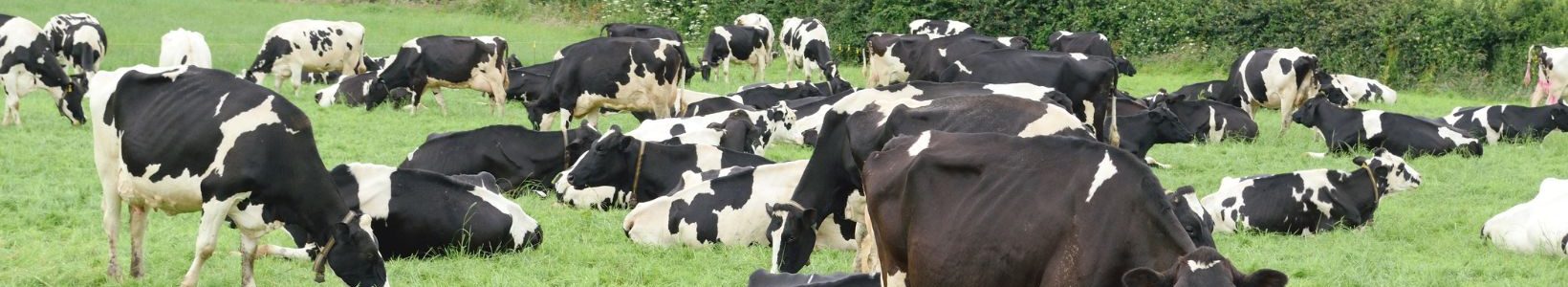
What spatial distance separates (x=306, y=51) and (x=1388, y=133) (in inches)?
630

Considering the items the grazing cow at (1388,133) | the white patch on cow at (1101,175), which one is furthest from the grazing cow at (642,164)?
the grazing cow at (1388,133)

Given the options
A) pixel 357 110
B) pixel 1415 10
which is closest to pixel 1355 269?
pixel 357 110

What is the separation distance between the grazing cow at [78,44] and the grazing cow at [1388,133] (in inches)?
653

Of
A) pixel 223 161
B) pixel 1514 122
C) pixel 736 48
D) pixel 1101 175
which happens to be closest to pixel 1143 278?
pixel 1101 175

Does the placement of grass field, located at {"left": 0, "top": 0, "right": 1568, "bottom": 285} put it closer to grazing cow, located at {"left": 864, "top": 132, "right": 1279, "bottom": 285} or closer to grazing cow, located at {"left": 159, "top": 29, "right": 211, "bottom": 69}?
grazing cow, located at {"left": 159, "top": 29, "right": 211, "bottom": 69}

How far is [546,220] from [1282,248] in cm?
541

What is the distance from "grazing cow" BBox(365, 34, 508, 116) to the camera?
2128 cm

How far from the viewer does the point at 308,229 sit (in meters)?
8.39

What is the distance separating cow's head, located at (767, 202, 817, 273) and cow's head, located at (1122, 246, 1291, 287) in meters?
3.84

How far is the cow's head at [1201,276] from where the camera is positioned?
5.29 m

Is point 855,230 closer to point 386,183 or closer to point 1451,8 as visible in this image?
point 386,183

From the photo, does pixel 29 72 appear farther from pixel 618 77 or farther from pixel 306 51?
pixel 618 77

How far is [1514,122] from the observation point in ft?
61.2

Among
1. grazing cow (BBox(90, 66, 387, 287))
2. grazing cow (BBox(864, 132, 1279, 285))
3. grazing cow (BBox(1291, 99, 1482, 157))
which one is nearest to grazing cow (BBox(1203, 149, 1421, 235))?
grazing cow (BBox(1291, 99, 1482, 157))
